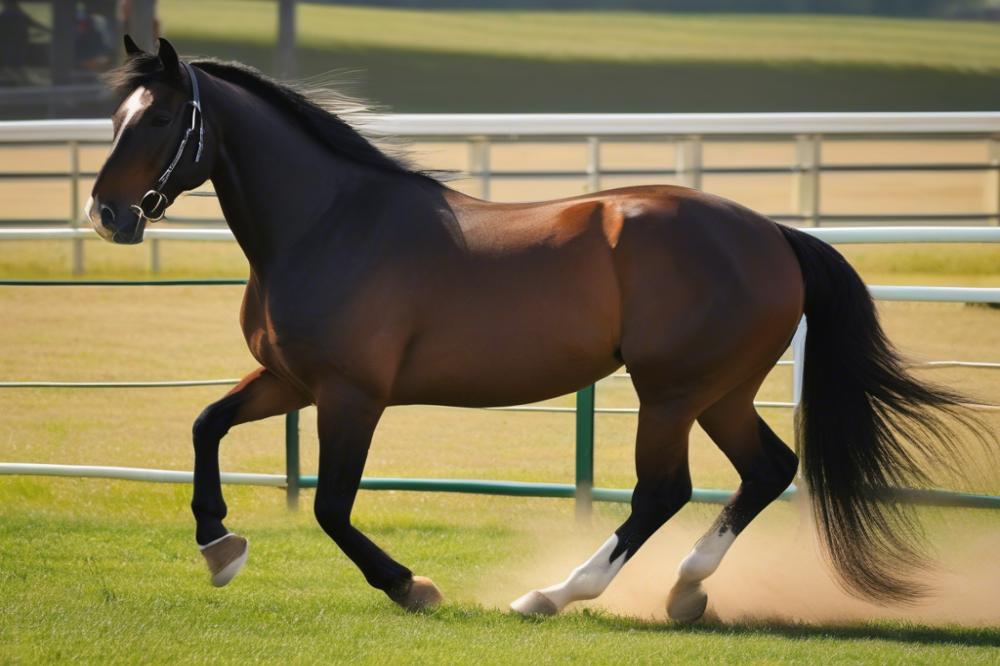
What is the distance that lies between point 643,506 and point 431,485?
1.63 m

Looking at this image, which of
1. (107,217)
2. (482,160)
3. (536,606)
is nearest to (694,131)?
(482,160)

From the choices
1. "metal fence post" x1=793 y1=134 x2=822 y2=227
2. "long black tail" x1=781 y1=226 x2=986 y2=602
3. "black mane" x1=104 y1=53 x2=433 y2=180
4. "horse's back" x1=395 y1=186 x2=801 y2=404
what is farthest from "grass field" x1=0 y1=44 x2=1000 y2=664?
"metal fence post" x1=793 y1=134 x2=822 y2=227

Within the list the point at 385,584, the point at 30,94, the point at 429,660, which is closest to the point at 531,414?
the point at 385,584

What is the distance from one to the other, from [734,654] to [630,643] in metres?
0.30

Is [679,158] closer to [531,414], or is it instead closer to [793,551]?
[531,414]

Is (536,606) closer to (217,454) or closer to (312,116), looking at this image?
(217,454)

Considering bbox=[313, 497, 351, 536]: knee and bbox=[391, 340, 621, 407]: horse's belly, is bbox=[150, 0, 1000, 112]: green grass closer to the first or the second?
bbox=[391, 340, 621, 407]: horse's belly

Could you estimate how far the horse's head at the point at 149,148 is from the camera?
4.44 m

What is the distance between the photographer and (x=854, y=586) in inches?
183

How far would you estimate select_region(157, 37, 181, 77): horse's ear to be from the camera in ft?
14.7

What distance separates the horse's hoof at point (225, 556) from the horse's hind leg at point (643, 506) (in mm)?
900

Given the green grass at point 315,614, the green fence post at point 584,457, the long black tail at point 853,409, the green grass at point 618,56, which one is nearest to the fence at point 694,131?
the green fence post at point 584,457

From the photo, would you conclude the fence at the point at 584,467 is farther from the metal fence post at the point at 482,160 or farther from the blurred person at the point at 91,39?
the blurred person at the point at 91,39

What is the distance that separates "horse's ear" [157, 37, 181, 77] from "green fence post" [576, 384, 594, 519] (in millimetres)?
2237
